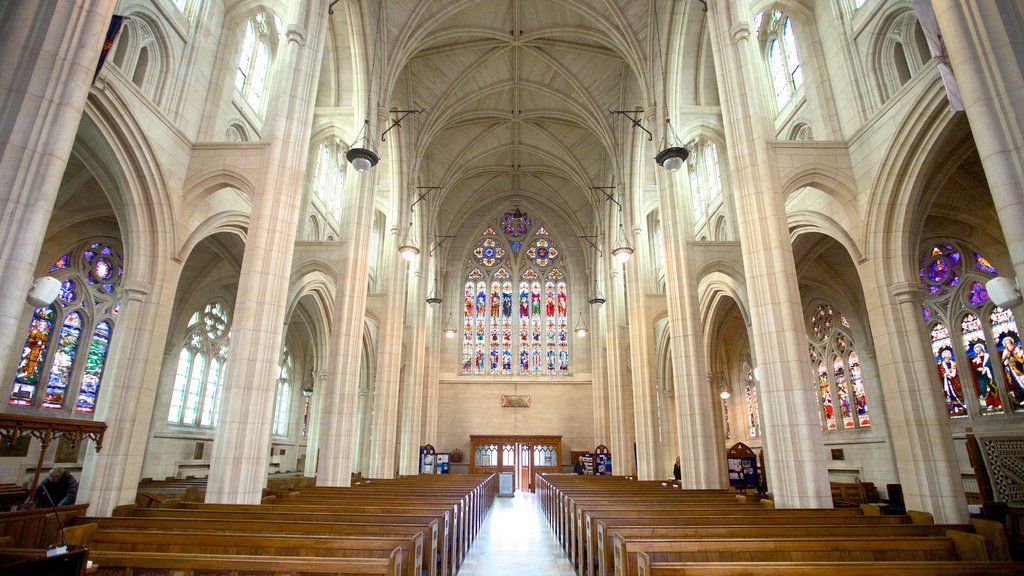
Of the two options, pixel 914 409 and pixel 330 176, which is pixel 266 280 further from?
pixel 914 409

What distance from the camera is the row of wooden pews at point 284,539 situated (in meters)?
3.61

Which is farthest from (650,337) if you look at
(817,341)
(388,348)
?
(388,348)

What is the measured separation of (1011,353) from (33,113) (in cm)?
1778

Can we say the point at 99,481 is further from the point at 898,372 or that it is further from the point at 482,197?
the point at 482,197

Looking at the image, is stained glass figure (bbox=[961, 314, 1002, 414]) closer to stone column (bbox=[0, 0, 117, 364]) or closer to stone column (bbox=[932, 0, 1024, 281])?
stone column (bbox=[932, 0, 1024, 281])

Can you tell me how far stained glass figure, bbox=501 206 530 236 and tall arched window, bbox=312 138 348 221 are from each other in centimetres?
1572

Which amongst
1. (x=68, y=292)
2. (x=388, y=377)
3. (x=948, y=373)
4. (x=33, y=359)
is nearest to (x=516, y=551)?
(x=388, y=377)

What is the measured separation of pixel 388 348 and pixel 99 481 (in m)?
10.3

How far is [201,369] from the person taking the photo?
18.4 meters

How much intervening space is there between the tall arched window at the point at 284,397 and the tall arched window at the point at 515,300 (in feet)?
33.9

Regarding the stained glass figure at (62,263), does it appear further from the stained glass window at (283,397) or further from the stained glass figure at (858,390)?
the stained glass figure at (858,390)

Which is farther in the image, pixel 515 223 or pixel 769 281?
pixel 515 223

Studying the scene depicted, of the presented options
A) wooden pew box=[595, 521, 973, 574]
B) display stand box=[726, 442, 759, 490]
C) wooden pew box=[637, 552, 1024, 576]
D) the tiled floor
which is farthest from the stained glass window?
wooden pew box=[637, 552, 1024, 576]

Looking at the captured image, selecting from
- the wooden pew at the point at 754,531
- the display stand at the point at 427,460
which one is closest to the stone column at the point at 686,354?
the wooden pew at the point at 754,531
